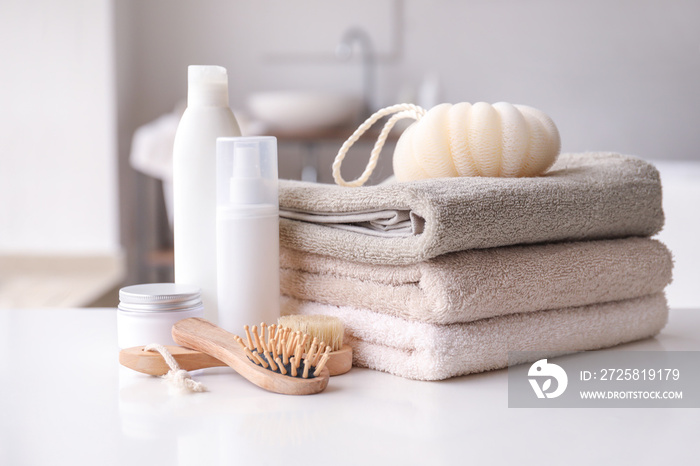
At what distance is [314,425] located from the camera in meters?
0.44

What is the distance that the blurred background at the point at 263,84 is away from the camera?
2.73 m

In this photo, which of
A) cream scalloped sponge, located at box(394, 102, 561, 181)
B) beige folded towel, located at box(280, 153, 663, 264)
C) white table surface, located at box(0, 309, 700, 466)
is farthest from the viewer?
cream scalloped sponge, located at box(394, 102, 561, 181)

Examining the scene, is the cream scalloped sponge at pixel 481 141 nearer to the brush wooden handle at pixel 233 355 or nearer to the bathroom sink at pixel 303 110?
the brush wooden handle at pixel 233 355

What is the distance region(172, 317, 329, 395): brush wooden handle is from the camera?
0.49 metres

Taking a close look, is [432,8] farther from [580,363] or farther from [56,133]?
[580,363]

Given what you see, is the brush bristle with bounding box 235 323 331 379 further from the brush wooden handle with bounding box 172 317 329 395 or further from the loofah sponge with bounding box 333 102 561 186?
the loofah sponge with bounding box 333 102 561 186

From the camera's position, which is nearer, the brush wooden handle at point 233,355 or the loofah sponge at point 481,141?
the brush wooden handle at point 233,355

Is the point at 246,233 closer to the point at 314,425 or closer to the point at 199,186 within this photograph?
the point at 199,186

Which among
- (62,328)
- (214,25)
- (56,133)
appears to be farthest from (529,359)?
(214,25)

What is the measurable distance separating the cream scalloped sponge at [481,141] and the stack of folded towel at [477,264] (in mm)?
39

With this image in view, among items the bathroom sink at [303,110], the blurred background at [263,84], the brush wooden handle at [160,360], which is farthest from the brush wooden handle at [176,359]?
the bathroom sink at [303,110]

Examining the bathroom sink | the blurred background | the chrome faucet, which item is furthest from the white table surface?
the chrome faucet

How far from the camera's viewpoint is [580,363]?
59cm

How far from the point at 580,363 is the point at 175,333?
33cm
